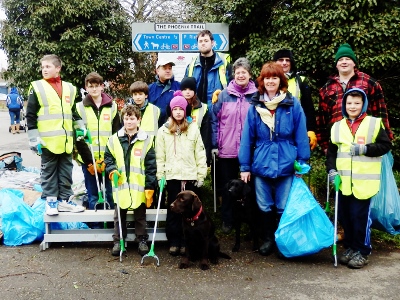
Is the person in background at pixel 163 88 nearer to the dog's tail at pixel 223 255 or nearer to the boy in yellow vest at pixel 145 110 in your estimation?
the boy in yellow vest at pixel 145 110

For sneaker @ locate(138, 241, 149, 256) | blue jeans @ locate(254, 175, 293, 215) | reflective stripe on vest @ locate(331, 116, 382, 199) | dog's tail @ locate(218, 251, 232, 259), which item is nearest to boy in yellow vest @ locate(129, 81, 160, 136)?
sneaker @ locate(138, 241, 149, 256)

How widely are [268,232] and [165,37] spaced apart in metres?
4.11

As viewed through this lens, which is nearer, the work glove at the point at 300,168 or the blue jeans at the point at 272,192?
the work glove at the point at 300,168

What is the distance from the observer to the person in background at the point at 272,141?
4352 mm

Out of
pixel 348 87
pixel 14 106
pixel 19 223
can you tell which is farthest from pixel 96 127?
pixel 14 106

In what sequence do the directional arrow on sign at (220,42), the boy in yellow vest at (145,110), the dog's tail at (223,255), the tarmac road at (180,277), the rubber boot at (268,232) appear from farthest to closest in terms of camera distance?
the directional arrow on sign at (220,42) < the boy in yellow vest at (145,110) < the rubber boot at (268,232) < the dog's tail at (223,255) < the tarmac road at (180,277)

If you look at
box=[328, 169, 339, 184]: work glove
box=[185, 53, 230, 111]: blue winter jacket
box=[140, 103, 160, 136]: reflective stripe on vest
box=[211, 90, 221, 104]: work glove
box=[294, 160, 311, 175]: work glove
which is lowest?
box=[328, 169, 339, 184]: work glove

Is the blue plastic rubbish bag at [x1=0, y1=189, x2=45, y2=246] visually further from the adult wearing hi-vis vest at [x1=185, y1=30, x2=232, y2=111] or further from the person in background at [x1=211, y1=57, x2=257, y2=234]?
the adult wearing hi-vis vest at [x1=185, y1=30, x2=232, y2=111]

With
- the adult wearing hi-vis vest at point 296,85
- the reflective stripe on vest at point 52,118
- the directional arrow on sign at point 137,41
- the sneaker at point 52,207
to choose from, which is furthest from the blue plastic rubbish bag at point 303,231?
the directional arrow on sign at point 137,41

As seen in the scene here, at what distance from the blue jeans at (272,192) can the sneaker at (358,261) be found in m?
0.84

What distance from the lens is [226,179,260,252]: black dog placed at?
14.7 ft

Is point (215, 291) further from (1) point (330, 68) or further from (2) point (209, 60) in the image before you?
(1) point (330, 68)

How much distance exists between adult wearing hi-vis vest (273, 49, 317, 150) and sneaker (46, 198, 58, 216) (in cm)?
303

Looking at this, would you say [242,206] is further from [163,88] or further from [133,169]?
[163,88]
